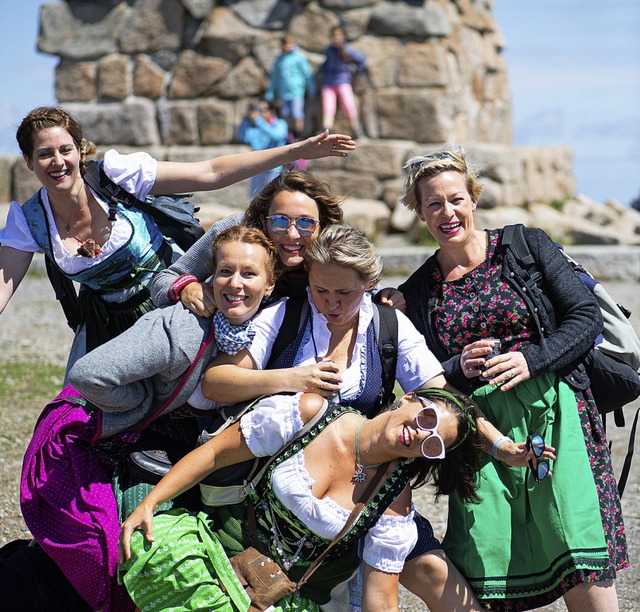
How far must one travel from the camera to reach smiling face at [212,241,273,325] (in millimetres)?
2861

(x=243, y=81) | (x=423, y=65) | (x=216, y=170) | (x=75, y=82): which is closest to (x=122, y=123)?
(x=75, y=82)

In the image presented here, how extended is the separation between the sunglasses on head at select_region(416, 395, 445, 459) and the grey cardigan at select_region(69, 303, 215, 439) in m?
0.69

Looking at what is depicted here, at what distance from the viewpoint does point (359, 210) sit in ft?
34.1

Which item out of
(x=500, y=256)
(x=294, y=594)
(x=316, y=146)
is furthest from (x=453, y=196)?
(x=294, y=594)

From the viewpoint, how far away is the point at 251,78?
36.7ft

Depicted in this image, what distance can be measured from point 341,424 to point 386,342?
32 cm

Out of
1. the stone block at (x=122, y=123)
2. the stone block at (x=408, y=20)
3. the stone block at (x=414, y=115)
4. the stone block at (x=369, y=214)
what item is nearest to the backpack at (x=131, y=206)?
the stone block at (x=369, y=214)

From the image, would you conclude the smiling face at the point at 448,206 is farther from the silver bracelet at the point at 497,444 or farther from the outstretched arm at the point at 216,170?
the silver bracelet at the point at 497,444

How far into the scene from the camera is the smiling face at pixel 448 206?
3076 mm

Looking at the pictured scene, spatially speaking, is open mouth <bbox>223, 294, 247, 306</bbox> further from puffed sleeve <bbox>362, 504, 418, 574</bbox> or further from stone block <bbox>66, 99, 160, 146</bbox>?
stone block <bbox>66, 99, 160, 146</bbox>

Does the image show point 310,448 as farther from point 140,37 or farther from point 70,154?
point 140,37

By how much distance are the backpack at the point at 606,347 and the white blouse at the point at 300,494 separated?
882 millimetres

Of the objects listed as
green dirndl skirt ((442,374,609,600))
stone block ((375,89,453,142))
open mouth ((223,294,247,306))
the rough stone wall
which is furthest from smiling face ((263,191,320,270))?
stone block ((375,89,453,142))

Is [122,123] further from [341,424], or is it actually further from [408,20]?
[341,424]
